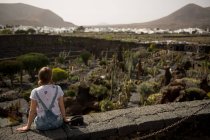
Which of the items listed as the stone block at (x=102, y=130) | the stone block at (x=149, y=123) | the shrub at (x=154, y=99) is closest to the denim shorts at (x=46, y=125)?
the stone block at (x=102, y=130)

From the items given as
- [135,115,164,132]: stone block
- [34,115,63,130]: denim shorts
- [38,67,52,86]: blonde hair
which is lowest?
[135,115,164,132]: stone block

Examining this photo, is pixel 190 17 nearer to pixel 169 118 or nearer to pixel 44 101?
pixel 169 118

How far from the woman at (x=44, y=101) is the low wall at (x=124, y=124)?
4.4 inches

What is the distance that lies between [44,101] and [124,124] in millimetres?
1264

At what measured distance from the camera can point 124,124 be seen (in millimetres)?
4324

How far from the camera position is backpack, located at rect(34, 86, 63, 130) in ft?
13.4

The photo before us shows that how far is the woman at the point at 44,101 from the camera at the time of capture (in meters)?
4.11

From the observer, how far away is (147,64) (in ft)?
78.0

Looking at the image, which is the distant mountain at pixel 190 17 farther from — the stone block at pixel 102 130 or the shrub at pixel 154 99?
the stone block at pixel 102 130

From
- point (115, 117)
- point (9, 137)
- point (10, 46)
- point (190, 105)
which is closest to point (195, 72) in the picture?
point (190, 105)

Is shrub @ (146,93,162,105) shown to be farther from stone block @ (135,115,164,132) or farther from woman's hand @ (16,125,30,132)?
woman's hand @ (16,125,30,132)

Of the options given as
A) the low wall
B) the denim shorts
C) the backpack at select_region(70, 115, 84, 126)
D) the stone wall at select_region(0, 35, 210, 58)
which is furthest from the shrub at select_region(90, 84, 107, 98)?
the stone wall at select_region(0, 35, 210, 58)

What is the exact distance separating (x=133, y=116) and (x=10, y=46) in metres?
48.5

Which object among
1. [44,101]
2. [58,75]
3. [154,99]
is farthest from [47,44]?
[44,101]
